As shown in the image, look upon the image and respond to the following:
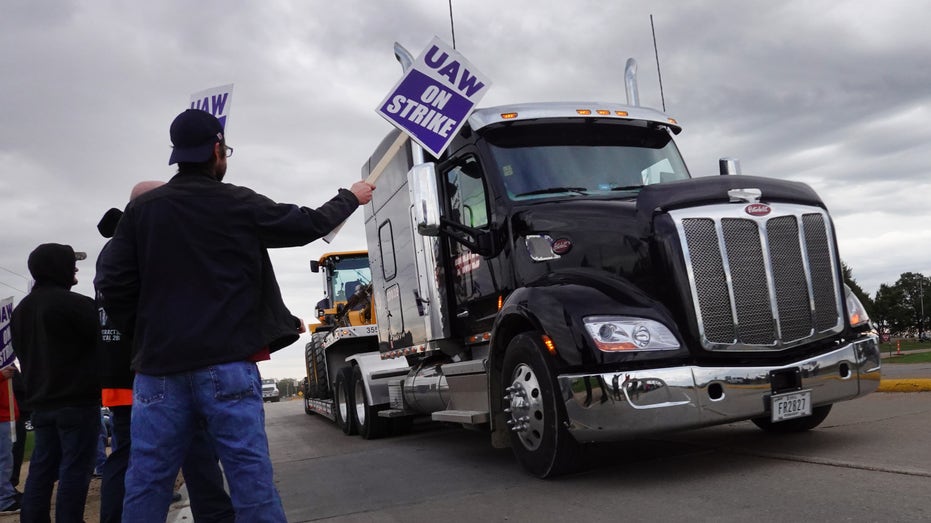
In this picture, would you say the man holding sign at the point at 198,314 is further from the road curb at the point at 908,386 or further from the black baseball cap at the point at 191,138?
the road curb at the point at 908,386

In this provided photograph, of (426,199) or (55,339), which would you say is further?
(426,199)

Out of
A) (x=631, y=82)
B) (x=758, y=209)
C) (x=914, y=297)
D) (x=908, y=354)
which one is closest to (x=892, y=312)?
(x=914, y=297)

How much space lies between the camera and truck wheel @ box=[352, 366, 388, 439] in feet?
32.2

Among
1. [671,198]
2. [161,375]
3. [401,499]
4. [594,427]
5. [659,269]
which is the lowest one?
[401,499]

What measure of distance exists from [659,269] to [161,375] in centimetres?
327

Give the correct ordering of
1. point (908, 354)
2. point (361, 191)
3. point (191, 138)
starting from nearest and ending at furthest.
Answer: point (191, 138), point (361, 191), point (908, 354)

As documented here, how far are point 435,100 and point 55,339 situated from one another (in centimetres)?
346

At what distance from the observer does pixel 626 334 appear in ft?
15.9

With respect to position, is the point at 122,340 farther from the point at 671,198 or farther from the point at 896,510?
the point at 896,510

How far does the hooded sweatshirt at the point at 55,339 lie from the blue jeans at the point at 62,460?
8 cm

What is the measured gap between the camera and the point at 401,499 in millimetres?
5488

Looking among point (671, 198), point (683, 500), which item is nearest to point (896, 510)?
point (683, 500)

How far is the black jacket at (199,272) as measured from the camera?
2.91m

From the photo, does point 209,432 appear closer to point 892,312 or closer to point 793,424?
point 793,424
